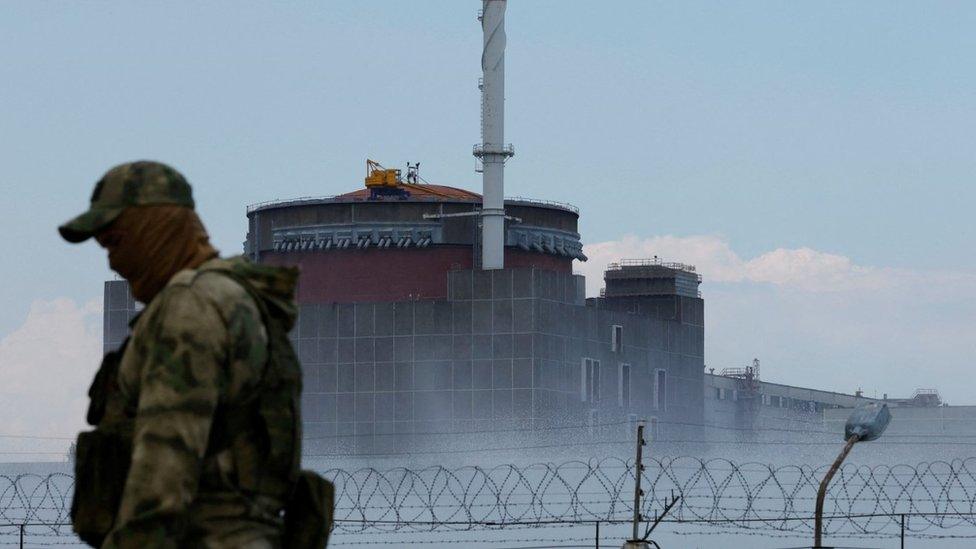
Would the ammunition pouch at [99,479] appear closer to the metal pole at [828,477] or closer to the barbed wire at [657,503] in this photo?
the barbed wire at [657,503]

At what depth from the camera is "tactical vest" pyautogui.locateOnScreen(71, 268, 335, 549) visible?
4.13 metres

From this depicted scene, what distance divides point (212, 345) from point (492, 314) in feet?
287

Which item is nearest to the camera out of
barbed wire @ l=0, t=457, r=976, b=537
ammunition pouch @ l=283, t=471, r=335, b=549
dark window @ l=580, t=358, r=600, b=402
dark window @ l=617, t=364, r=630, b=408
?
ammunition pouch @ l=283, t=471, r=335, b=549

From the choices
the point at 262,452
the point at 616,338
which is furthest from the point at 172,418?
the point at 616,338

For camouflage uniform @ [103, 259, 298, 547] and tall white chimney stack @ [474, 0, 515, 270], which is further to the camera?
tall white chimney stack @ [474, 0, 515, 270]

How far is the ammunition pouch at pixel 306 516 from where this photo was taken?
431 centimetres

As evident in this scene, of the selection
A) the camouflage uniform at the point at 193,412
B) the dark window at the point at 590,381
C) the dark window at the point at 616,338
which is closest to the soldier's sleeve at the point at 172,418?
the camouflage uniform at the point at 193,412

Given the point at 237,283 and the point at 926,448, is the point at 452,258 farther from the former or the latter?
the point at 237,283

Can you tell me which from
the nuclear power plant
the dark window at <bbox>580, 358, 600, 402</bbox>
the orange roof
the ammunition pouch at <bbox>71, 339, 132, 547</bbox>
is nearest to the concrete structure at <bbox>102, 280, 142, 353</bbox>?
the nuclear power plant

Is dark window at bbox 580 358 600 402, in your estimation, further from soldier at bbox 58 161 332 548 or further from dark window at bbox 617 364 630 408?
soldier at bbox 58 161 332 548

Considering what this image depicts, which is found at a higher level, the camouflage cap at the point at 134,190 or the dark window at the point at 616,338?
the dark window at the point at 616,338

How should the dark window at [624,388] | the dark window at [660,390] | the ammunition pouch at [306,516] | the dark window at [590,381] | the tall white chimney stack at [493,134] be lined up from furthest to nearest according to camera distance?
the dark window at [660,390] < the dark window at [624,388] < the dark window at [590,381] < the tall white chimney stack at [493,134] < the ammunition pouch at [306,516]

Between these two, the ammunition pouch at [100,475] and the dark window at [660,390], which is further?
the dark window at [660,390]

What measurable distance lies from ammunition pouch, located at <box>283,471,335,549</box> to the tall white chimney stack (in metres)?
85.4
